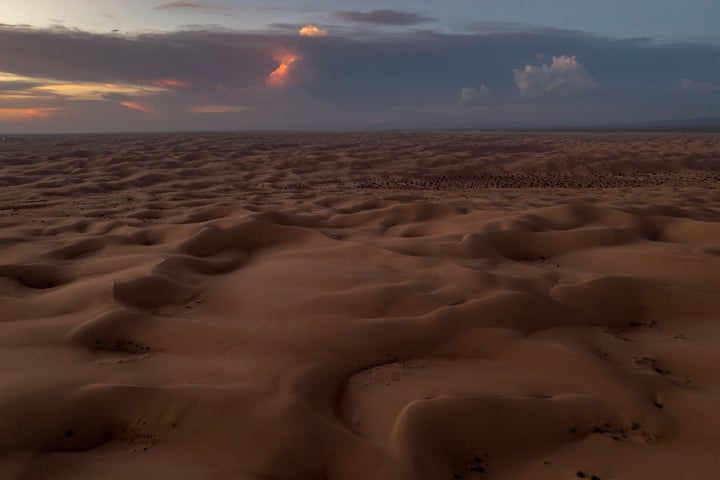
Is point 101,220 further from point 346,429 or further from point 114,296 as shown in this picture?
point 346,429

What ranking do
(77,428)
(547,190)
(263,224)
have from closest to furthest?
(77,428)
(263,224)
(547,190)

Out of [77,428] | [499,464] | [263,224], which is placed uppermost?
[263,224]

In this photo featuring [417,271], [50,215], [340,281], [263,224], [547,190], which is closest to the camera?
[340,281]

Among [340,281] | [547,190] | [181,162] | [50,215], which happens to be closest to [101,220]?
[50,215]

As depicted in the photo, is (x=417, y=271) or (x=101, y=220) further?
(x=101, y=220)

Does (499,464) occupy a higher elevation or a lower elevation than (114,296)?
lower

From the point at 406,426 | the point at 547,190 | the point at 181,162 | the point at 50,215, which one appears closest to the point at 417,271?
the point at 406,426

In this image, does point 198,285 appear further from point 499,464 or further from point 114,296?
point 499,464
